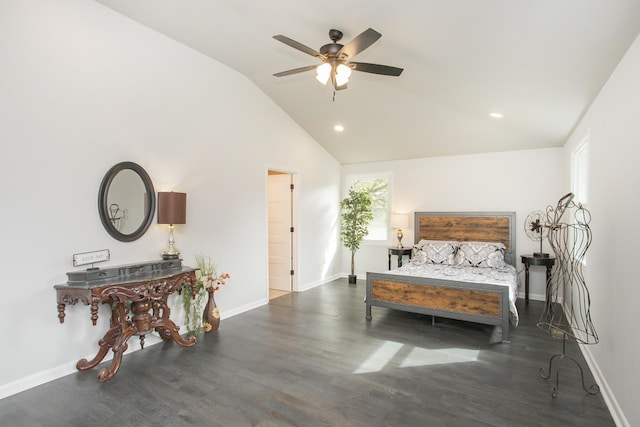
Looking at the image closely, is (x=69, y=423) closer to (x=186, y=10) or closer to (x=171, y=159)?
(x=171, y=159)

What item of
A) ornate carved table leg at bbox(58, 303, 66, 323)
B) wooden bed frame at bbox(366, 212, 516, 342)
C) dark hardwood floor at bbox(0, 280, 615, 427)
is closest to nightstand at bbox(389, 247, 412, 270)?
wooden bed frame at bbox(366, 212, 516, 342)

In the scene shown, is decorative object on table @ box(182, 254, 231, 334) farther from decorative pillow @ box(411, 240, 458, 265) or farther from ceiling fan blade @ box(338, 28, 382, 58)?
decorative pillow @ box(411, 240, 458, 265)

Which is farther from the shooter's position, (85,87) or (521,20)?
(85,87)

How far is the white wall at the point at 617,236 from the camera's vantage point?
204cm

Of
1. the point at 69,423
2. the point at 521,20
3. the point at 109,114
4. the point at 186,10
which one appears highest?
the point at 186,10

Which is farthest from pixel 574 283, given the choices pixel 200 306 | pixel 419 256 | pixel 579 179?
pixel 200 306

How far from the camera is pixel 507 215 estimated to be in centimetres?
555

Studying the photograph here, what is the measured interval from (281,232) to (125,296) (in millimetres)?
3285

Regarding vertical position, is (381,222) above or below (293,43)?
below

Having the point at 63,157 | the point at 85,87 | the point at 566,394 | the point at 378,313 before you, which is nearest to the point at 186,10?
the point at 85,87

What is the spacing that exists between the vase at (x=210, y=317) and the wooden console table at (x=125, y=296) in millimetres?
367

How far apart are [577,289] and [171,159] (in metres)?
4.72

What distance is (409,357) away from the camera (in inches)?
127

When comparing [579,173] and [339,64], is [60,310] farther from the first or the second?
[579,173]
